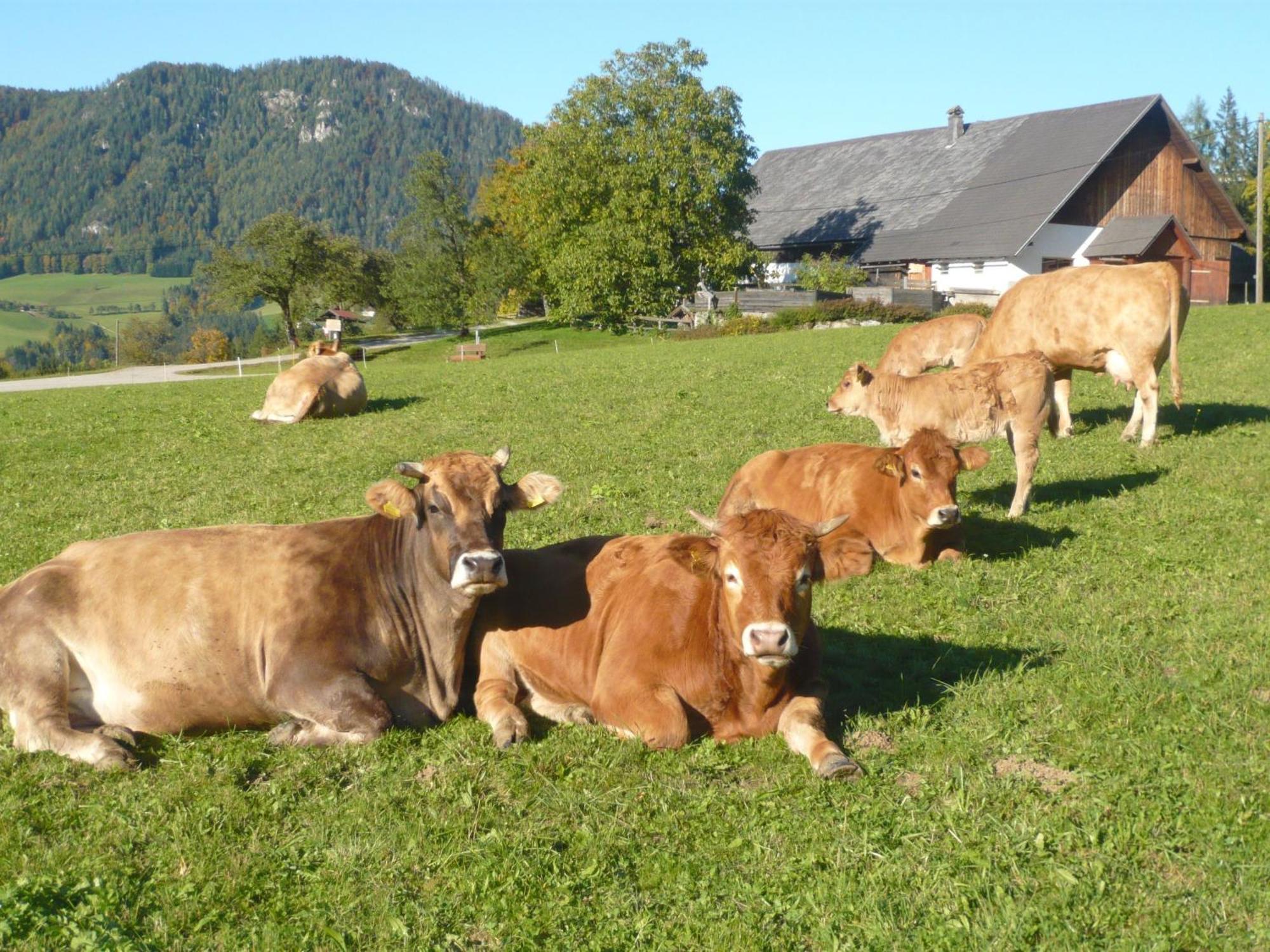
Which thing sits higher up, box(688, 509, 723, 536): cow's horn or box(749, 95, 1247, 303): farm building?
box(749, 95, 1247, 303): farm building

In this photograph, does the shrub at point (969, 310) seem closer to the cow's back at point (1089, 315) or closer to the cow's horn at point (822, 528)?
the cow's back at point (1089, 315)

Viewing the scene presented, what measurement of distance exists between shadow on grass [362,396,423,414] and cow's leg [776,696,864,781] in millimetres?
18439

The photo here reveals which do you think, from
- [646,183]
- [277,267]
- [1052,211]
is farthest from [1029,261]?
[277,267]

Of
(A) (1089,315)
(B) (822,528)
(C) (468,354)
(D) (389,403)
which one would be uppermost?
(A) (1089,315)

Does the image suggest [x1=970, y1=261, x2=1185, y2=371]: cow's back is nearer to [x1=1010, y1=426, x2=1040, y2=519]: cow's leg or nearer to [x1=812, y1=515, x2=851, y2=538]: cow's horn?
[x1=1010, y1=426, x2=1040, y2=519]: cow's leg

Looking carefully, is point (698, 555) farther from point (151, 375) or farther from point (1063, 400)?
point (151, 375)

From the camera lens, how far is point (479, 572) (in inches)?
275

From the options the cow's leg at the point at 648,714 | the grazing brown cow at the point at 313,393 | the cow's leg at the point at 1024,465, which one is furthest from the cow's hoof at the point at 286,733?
the grazing brown cow at the point at 313,393

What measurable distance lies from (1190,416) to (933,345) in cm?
623

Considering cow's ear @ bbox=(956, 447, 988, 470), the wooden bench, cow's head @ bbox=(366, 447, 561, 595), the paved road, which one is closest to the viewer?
cow's head @ bbox=(366, 447, 561, 595)

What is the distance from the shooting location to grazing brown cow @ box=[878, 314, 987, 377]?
23875 millimetres

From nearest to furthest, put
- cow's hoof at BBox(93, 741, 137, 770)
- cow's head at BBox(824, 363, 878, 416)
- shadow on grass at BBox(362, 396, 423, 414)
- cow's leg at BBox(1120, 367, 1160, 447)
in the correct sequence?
1. cow's hoof at BBox(93, 741, 137, 770)
2. cow's leg at BBox(1120, 367, 1160, 447)
3. cow's head at BBox(824, 363, 878, 416)
4. shadow on grass at BBox(362, 396, 423, 414)

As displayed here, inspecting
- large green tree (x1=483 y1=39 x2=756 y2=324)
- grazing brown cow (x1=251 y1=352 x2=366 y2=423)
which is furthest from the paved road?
grazing brown cow (x1=251 y1=352 x2=366 y2=423)

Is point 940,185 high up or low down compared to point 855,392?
up
